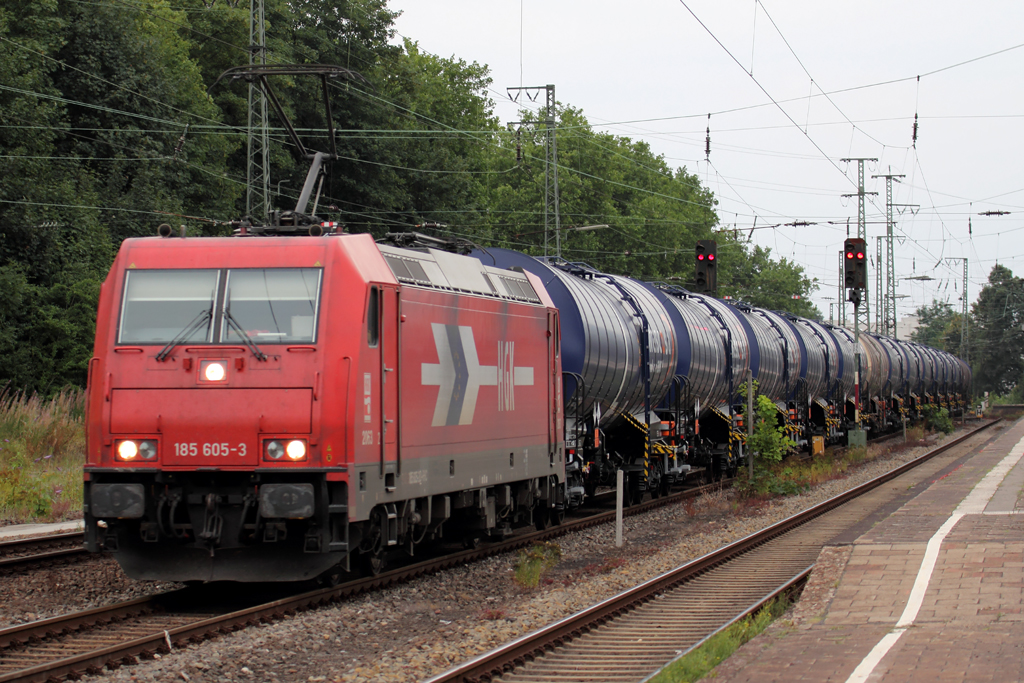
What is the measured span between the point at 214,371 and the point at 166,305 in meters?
0.92

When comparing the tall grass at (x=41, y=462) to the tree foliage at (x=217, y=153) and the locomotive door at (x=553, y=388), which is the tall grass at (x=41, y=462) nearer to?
the tree foliage at (x=217, y=153)

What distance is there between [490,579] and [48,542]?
19.4 ft

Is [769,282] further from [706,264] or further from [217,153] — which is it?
[706,264]

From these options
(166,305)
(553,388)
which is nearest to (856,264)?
(553,388)

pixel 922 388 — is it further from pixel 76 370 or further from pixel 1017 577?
pixel 1017 577

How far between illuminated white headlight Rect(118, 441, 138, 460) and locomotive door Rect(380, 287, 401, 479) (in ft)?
7.38

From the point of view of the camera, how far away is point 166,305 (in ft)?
35.0

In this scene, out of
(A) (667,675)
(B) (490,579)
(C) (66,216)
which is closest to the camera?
(A) (667,675)

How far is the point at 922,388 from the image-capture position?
55344 millimetres

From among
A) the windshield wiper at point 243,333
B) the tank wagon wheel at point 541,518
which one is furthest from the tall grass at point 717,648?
the tank wagon wheel at point 541,518

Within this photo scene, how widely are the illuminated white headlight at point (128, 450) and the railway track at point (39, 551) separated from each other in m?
2.94

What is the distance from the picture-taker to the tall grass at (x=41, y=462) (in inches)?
696

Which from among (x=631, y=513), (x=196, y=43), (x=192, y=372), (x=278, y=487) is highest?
(x=196, y=43)

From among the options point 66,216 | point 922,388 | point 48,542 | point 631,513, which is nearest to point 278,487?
point 48,542
